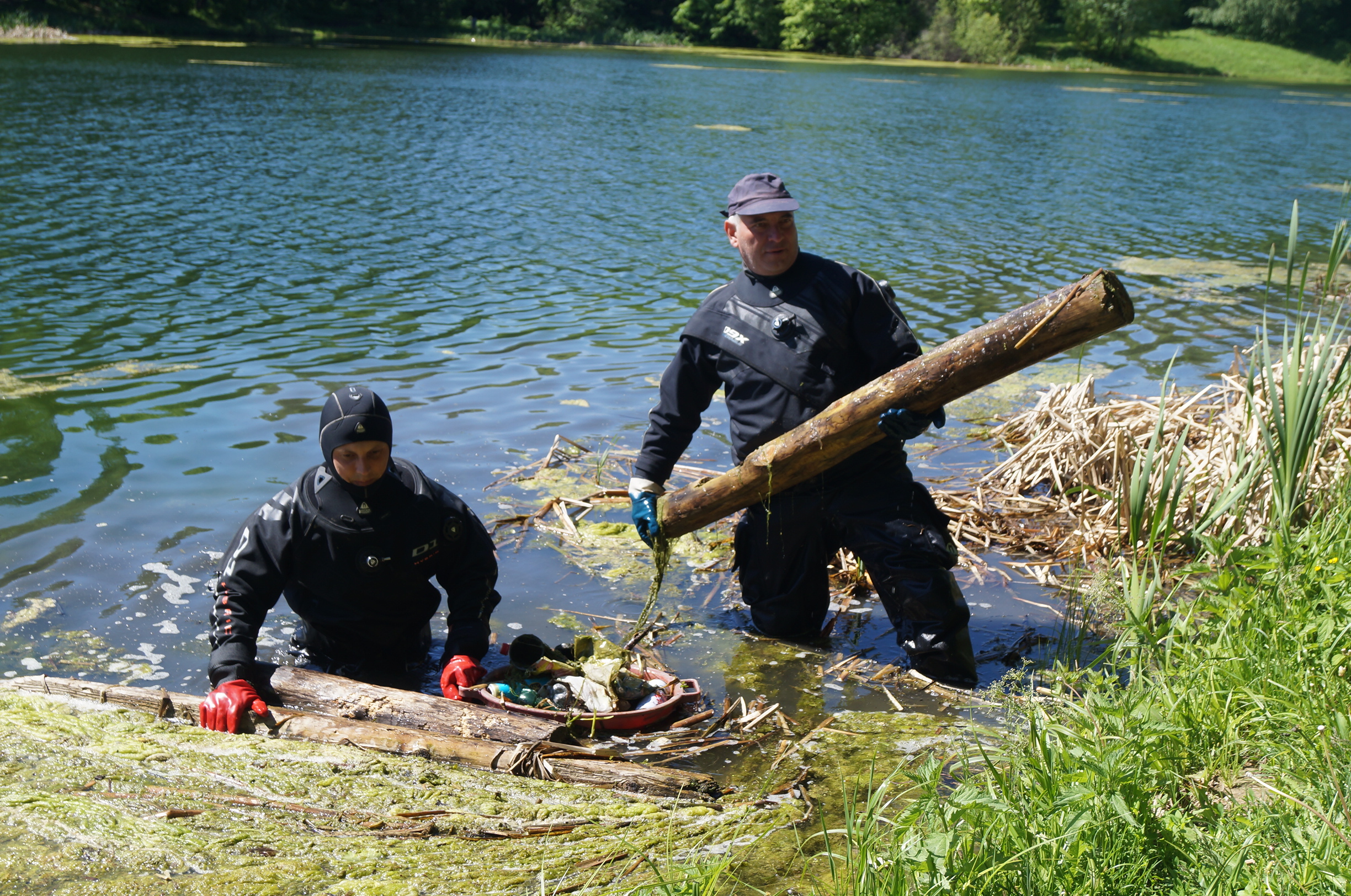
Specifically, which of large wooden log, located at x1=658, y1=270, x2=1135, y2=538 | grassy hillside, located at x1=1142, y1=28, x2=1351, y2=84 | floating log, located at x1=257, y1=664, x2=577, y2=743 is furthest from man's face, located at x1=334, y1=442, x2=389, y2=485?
grassy hillside, located at x1=1142, y1=28, x2=1351, y2=84

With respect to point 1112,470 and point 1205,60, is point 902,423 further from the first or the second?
point 1205,60

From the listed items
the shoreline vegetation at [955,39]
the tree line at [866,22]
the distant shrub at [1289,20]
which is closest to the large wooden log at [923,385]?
the shoreline vegetation at [955,39]

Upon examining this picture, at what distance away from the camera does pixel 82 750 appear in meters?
3.53

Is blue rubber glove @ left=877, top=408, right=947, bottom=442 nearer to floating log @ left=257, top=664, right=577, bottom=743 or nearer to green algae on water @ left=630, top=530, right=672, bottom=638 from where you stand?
green algae on water @ left=630, top=530, right=672, bottom=638

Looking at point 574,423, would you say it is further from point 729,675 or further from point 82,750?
point 82,750

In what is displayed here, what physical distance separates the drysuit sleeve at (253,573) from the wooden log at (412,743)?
344 mm

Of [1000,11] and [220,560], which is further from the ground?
[1000,11]

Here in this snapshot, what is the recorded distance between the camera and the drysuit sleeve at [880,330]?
4863 mm

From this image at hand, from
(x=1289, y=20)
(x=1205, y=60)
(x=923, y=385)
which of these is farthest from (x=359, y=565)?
(x=1289, y=20)

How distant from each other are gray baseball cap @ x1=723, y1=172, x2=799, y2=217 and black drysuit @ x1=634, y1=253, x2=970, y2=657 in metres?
0.36

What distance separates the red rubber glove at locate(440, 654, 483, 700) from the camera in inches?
172

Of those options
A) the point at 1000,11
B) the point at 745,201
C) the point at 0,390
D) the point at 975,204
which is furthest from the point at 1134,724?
the point at 1000,11

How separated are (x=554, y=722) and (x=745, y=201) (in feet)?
7.96

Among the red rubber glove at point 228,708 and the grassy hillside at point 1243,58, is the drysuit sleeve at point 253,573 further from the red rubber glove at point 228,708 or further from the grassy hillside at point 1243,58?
the grassy hillside at point 1243,58
